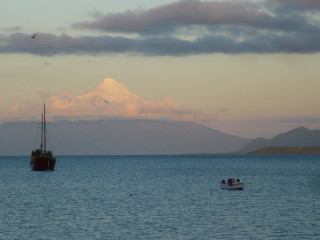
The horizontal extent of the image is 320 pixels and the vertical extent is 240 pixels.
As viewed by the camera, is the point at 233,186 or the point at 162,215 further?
the point at 233,186

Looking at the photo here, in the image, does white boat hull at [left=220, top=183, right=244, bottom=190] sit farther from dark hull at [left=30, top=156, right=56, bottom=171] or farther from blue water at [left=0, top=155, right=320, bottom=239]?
dark hull at [left=30, top=156, right=56, bottom=171]

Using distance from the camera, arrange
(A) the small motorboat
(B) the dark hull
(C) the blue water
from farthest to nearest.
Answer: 1. (B) the dark hull
2. (A) the small motorboat
3. (C) the blue water

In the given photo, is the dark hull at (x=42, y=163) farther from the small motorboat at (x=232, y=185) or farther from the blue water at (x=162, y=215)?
the small motorboat at (x=232, y=185)

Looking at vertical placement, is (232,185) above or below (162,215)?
above

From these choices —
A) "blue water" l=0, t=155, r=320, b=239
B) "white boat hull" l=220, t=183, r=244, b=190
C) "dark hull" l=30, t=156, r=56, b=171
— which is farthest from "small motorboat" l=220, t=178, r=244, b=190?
"dark hull" l=30, t=156, r=56, b=171

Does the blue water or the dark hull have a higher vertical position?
the dark hull

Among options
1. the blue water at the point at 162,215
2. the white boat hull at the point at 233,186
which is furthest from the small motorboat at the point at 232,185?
the blue water at the point at 162,215

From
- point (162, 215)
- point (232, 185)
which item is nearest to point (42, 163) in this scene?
point (232, 185)

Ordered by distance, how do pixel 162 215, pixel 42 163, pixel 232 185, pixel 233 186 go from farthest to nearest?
pixel 42 163, pixel 233 186, pixel 232 185, pixel 162 215

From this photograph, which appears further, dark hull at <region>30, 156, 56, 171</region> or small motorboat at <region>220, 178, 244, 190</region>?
dark hull at <region>30, 156, 56, 171</region>

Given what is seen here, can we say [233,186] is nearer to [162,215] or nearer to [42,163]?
[162,215]

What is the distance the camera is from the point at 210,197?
91938 mm

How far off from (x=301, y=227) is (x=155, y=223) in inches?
611

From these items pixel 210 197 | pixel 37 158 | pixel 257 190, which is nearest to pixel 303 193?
pixel 257 190
